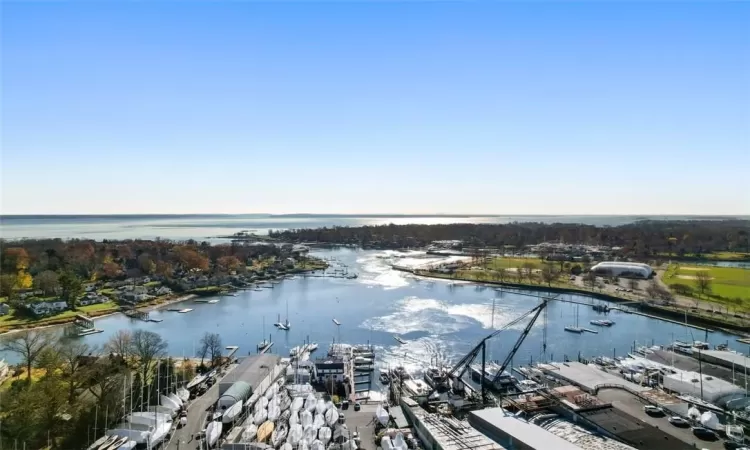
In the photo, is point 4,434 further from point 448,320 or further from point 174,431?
point 448,320

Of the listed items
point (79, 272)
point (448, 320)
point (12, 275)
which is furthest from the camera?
point (79, 272)

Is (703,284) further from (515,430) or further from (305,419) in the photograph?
(305,419)

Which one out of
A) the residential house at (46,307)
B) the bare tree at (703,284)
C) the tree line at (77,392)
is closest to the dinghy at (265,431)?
the tree line at (77,392)

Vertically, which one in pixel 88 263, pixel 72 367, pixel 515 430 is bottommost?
pixel 515 430

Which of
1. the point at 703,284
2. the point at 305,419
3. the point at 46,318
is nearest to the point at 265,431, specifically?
the point at 305,419

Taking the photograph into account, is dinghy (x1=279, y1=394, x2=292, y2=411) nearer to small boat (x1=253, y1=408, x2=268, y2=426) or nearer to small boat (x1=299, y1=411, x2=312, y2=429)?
small boat (x1=253, y1=408, x2=268, y2=426)

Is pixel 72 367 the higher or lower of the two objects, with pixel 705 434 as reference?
higher

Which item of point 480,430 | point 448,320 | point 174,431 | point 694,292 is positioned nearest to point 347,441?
point 480,430
